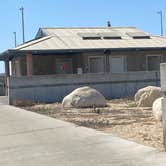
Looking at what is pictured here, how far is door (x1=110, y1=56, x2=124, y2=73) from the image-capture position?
33.5 metres

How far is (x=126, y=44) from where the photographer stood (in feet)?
110

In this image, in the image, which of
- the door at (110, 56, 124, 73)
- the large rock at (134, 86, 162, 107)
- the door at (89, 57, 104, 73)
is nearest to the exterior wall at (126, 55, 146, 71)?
the door at (110, 56, 124, 73)

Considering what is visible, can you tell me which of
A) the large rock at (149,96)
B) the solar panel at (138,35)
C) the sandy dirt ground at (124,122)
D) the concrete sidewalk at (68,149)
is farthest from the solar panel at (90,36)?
the concrete sidewalk at (68,149)

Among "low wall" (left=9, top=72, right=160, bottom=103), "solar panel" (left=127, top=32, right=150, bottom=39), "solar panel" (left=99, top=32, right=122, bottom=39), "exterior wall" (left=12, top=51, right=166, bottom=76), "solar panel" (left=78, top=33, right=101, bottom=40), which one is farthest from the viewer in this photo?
"solar panel" (left=127, top=32, right=150, bottom=39)

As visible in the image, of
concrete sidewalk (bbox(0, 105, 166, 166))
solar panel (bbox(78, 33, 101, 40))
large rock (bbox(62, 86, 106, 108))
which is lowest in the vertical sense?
concrete sidewalk (bbox(0, 105, 166, 166))

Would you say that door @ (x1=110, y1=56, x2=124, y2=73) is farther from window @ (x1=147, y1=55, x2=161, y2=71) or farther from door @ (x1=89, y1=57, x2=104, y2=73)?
window @ (x1=147, y1=55, x2=161, y2=71)

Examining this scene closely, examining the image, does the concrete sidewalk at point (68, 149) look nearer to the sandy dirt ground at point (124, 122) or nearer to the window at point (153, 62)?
the sandy dirt ground at point (124, 122)

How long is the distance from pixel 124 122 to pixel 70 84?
12910 millimetres

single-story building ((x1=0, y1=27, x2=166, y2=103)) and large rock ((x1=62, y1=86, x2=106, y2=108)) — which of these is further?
single-story building ((x1=0, y1=27, x2=166, y2=103))

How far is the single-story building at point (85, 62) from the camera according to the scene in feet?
91.8

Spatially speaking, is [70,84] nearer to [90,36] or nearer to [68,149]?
[90,36]

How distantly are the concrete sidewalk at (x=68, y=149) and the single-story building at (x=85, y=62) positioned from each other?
484 inches

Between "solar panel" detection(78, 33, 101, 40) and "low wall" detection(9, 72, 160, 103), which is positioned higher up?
"solar panel" detection(78, 33, 101, 40)

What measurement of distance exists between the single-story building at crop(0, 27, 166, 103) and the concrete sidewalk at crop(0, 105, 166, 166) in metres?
12.3
